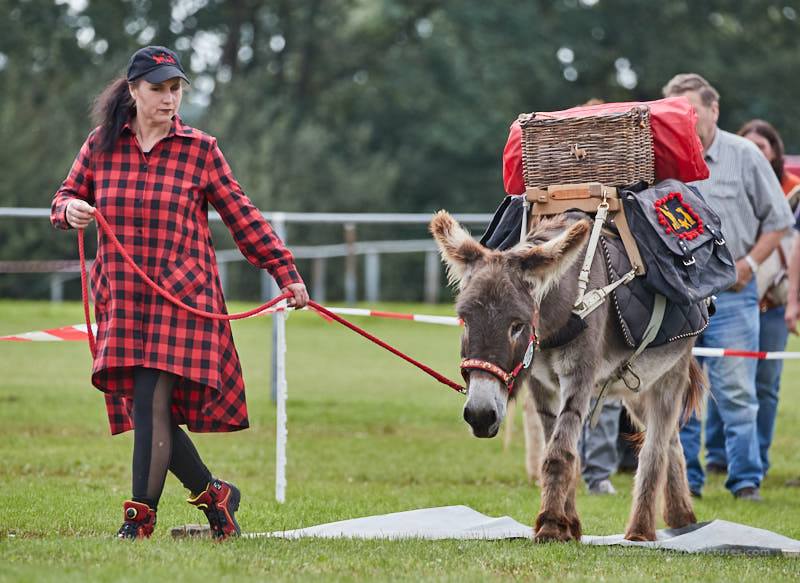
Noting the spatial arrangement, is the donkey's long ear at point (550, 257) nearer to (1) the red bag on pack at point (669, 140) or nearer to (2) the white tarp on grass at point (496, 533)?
(1) the red bag on pack at point (669, 140)

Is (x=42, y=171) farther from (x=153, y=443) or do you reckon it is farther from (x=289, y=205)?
(x=153, y=443)

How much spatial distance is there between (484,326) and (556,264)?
41cm

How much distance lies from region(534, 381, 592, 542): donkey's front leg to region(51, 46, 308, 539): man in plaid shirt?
133 cm

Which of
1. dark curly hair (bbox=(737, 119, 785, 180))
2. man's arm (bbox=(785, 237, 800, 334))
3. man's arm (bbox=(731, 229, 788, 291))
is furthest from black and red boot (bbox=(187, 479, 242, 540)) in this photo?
dark curly hair (bbox=(737, 119, 785, 180))

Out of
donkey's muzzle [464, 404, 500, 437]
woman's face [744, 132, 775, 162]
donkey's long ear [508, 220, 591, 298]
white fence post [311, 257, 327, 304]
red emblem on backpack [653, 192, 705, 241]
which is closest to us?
donkey's muzzle [464, 404, 500, 437]

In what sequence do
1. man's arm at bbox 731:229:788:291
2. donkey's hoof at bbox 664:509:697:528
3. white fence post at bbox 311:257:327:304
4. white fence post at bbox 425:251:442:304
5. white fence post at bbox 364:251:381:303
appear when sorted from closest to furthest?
donkey's hoof at bbox 664:509:697:528 < man's arm at bbox 731:229:788:291 < white fence post at bbox 311:257:327:304 < white fence post at bbox 364:251:381:303 < white fence post at bbox 425:251:442:304

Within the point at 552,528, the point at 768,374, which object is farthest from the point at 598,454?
the point at 552,528

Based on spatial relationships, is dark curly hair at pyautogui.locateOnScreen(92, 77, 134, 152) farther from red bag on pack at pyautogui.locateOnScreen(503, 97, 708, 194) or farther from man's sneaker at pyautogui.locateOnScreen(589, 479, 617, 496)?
man's sneaker at pyautogui.locateOnScreen(589, 479, 617, 496)

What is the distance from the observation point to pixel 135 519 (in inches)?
208

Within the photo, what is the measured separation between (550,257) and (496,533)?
1577 millimetres

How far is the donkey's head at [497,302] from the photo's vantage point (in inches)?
201

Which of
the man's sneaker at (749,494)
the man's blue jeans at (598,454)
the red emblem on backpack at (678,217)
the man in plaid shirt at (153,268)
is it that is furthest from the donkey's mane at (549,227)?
the man's sneaker at (749,494)

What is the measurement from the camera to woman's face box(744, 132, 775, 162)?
9008 mm

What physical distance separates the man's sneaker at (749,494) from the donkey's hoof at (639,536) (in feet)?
7.00
